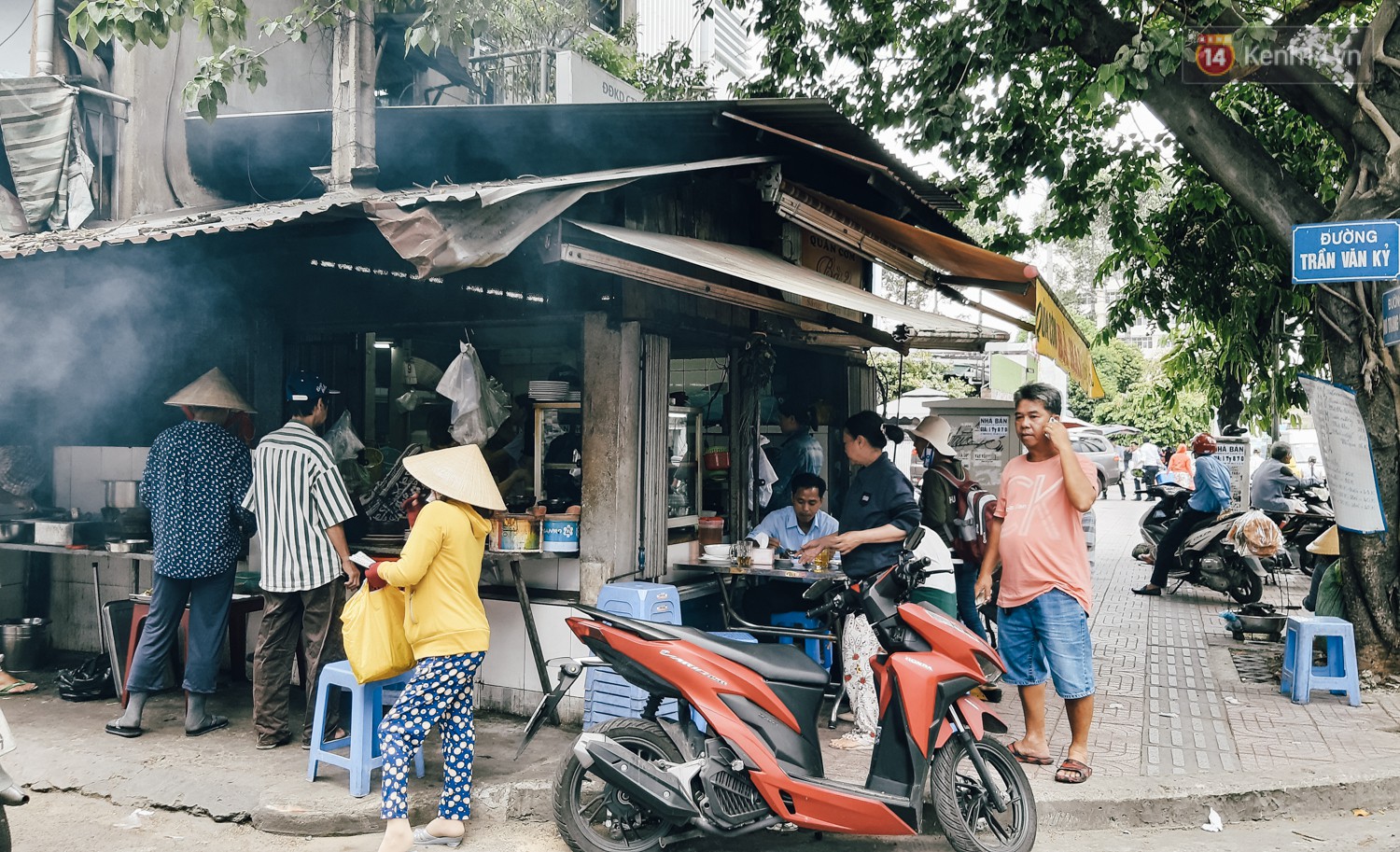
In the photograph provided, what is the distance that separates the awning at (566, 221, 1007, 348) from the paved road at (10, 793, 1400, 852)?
2.63 metres

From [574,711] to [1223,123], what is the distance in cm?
624

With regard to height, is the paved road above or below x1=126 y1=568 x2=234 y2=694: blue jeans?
below

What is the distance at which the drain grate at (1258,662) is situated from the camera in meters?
7.57

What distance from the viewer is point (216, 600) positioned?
578 cm

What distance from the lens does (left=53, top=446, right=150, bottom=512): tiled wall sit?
24.1ft

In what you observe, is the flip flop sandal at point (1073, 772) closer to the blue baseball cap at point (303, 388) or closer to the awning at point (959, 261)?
the awning at point (959, 261)

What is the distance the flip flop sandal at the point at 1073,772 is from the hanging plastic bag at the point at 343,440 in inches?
188

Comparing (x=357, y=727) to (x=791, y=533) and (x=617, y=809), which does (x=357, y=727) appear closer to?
(x=617, y=809)

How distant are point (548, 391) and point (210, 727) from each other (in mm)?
2781

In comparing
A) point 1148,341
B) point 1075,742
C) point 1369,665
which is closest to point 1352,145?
point 1369,665

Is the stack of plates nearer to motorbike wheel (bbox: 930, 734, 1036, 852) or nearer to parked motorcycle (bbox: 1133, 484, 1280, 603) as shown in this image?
motorbike wheel (bbox: 930, 734, 1036, 852)

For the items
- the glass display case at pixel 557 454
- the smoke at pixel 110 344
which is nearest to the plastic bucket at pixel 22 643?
the smoke at pixel 110 344

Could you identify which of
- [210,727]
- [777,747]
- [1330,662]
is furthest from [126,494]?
[1330,662]

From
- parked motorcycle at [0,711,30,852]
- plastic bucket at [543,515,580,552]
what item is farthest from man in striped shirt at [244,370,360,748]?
parked motorcycle at [0,711,30,852]
